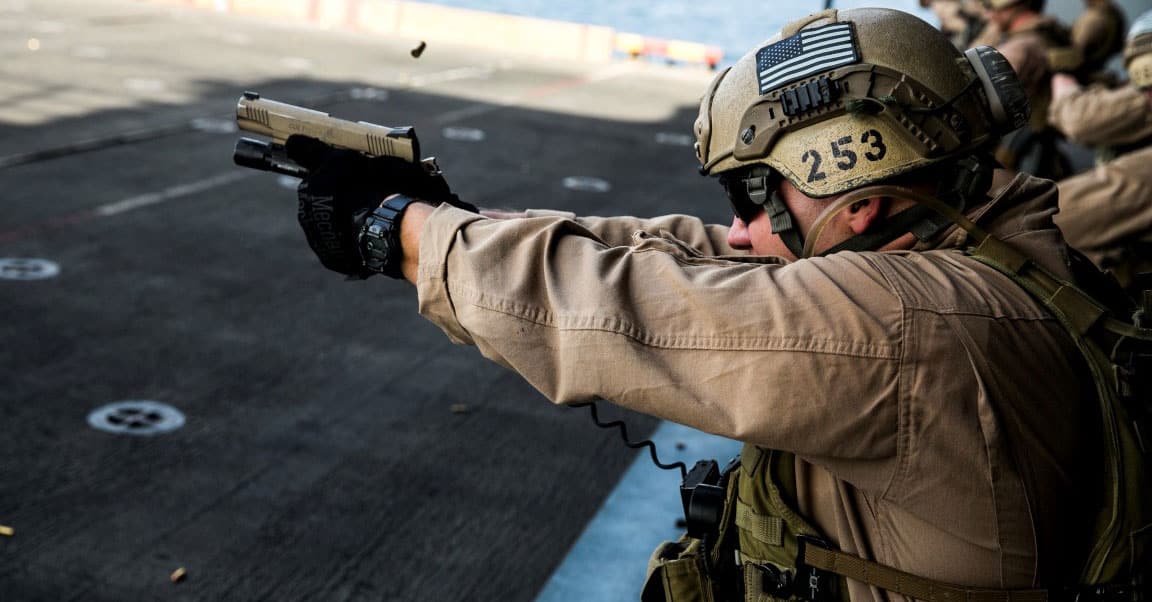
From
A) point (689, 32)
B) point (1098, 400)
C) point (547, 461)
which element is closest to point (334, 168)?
point (1098, 400)

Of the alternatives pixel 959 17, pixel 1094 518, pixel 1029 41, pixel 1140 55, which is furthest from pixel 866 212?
pixel 959 17

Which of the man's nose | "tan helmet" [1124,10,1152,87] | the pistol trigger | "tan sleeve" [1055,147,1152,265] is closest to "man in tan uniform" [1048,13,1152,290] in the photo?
"tan sleeve" [1055,147,1152,265]

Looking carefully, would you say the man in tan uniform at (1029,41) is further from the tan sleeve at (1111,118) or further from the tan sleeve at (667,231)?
the tan sleeve at (667,231)

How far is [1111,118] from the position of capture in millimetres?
5594

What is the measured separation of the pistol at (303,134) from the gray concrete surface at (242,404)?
1.63 metres

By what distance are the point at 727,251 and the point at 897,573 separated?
3.08ft

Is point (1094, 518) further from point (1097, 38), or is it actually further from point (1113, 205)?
point (1097, 38)

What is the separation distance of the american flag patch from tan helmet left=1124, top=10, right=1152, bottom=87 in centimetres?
374

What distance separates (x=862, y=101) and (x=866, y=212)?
0.67 feet

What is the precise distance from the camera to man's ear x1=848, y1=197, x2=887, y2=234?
2074mm

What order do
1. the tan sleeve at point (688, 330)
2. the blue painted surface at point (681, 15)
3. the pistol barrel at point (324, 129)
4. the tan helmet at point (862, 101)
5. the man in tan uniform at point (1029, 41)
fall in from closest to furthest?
1. the tan sleeve at point (688, 330)
2. the tan helmet at point (862, 101)
3. the pistol barrel at point (324, 129)
4. the man in tan uniform at point (1029, 41)
5. the blue painted surface at point (681, 15)

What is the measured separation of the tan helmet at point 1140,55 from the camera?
5.16m

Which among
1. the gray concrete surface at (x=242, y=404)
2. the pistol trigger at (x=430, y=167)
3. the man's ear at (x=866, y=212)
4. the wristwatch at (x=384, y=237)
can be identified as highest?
the man's ear at (x=866, y=212)

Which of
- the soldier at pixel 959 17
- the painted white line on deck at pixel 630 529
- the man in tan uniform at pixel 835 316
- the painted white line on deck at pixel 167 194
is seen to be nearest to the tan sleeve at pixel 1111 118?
the painted white line on deck at pixel 630 529
